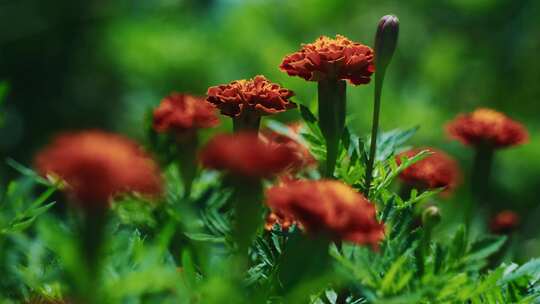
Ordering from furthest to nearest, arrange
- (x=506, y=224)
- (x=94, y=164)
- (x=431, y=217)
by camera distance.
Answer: (x=506, y=224)
(x=431, y=217)
(x=94, y=164)

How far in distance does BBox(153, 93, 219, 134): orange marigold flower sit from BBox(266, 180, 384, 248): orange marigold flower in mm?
255

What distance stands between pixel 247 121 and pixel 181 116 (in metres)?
0.12

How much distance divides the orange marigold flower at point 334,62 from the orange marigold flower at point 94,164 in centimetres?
25

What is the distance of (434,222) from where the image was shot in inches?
20.9

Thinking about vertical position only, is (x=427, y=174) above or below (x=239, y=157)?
below

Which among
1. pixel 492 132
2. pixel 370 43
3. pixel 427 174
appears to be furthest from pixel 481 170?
pixel 370 43

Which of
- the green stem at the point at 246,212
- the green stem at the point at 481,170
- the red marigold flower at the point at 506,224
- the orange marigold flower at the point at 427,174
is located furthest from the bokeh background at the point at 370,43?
the green stem at the point at 246,212

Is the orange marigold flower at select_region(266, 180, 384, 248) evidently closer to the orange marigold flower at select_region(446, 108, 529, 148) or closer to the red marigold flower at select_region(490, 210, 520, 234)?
the orange marigold flower at select_region(446, 108, 529, 148)

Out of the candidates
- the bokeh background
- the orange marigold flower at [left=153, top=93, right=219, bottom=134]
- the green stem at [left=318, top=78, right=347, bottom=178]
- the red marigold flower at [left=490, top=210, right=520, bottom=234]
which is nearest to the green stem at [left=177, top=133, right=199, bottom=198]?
the orange marigold flower at [left=153, top=93, right=219, bottom=134]

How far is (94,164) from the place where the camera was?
349mm

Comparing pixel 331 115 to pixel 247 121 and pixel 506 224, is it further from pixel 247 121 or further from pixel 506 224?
pixel 506 224

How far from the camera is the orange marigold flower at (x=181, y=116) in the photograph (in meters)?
0.69

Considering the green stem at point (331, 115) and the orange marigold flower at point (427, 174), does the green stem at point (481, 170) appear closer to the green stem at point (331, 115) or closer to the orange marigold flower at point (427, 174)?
the orange marigold flower at point (427, 174)

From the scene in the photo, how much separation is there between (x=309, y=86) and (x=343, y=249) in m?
2.27
